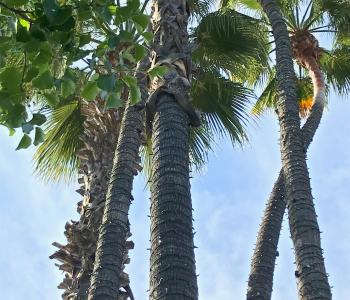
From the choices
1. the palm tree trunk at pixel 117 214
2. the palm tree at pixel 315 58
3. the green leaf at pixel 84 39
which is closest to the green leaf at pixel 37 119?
the green leaf at pixel 84 39

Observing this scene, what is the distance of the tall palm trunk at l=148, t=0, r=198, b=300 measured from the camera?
525 centimetres

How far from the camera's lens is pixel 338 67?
1545 centimetres

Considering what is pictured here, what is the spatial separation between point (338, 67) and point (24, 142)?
12494 mm

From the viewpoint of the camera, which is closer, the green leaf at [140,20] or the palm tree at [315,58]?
the green leaf at [140,20]

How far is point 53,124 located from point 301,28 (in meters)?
6.13

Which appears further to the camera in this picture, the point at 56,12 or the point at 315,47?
the point at 315,47

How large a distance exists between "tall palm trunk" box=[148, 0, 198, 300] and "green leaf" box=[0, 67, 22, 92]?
6.71ft

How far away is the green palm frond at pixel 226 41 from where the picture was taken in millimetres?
12477

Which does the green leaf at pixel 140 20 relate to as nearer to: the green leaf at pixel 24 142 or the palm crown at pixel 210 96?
the green leaf at pixel 24 142

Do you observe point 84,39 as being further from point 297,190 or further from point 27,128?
point 297,190

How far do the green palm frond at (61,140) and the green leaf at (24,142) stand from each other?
8057mm

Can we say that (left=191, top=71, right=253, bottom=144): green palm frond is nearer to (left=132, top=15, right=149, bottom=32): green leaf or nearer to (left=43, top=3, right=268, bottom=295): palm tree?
(left=43, top=3, right=268, bottom=295): palm tree

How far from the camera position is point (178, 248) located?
213 inches

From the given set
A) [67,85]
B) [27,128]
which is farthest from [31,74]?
[27,128]
